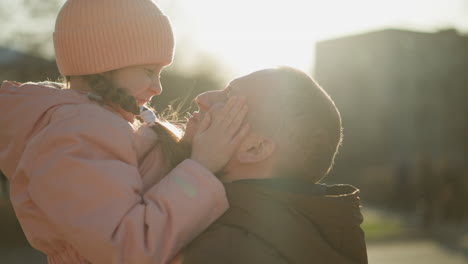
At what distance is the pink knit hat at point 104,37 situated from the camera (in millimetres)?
2570

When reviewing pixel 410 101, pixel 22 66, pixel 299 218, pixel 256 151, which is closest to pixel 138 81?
pixel 256 151

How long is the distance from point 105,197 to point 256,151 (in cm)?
64

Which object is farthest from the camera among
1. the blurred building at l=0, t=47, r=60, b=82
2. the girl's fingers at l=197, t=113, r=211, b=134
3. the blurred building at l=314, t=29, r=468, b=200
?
the blurred building at l=314, t=29, r=468, b=200

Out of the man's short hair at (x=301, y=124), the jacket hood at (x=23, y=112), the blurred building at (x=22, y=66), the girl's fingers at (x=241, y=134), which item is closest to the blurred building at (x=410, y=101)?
the blurred building at (x=22, y=66)

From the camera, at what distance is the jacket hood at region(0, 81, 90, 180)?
2.35m

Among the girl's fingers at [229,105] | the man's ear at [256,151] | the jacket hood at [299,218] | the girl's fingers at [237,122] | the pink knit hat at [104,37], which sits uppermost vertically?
the pink knit hat at [104,37]

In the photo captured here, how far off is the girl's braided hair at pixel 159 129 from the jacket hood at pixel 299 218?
0.23 m

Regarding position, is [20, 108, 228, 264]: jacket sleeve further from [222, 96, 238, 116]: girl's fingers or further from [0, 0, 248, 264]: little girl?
[222, 96, 238, 116]: girl's fingers

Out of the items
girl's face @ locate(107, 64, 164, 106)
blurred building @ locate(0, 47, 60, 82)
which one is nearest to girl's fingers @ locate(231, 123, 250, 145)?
girl's face @ locate(107, 64, 164, 106)

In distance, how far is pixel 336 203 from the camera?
2395mm

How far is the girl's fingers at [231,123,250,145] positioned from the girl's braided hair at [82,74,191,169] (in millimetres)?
188

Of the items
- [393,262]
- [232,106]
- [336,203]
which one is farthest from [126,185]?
[393,262]

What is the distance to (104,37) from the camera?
8.46 ft

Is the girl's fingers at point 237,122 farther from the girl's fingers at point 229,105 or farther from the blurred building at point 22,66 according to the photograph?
the blurred building at point 22,66
